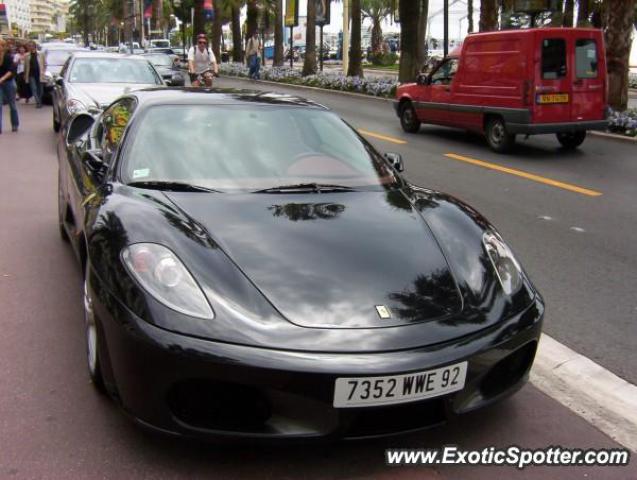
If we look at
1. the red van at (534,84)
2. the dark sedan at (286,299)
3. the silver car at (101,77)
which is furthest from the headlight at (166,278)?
the red van at (534,84)

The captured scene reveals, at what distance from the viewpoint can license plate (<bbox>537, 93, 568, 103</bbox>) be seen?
11180 millimetres

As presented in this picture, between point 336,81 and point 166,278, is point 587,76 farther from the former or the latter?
point 336,81

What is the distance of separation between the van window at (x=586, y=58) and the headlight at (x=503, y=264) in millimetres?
9021

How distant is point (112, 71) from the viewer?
1174 centimetres

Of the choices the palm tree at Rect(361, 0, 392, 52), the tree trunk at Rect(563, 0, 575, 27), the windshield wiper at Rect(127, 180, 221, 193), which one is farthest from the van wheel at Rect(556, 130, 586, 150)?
the palm tree at Rect(361, 0, 392, 52)

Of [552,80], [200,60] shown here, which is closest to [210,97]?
[552,80]

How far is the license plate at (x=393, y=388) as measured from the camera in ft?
7.85

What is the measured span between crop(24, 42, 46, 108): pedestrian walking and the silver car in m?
5.77

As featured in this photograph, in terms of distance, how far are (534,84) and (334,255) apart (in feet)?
30.3

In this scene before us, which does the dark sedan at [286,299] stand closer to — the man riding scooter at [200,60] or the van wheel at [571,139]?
the van wheel at [571,139]

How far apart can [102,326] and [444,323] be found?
1.35 meters

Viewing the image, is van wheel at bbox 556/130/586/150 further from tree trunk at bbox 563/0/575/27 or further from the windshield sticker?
tree trunk at bbox 563/0/575/27

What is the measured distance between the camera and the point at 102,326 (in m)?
2.79

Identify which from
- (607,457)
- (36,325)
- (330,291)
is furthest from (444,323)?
(36,325)
